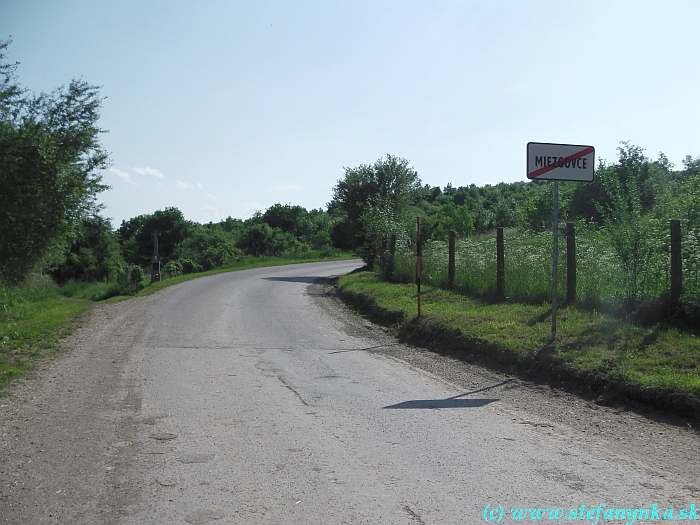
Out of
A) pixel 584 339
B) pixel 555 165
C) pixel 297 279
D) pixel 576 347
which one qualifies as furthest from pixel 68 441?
pixel 297 279

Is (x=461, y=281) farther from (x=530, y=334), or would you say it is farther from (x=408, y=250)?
(x=530, y=334)

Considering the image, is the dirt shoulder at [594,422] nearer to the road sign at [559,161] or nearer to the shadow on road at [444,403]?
the shadow on road at [444,403]

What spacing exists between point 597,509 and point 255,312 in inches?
529

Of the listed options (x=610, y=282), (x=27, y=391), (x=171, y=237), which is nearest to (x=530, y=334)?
(x=610, y=282)

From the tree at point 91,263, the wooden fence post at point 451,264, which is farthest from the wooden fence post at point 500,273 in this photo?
the tree at point 91,263

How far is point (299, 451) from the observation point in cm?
563

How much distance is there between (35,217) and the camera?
13156 millimetres

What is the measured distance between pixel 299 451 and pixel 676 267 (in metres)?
6.73

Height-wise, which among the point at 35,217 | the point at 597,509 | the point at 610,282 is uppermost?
the point at 35,217

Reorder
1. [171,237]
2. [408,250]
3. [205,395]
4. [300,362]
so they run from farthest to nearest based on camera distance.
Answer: [171,237], [408,250], [300,362], [205,395]

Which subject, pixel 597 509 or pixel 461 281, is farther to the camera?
pixel 461 281

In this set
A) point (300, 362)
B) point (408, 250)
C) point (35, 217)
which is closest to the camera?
point (300, 362)

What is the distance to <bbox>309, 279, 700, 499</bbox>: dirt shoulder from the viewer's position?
5453 millimetres

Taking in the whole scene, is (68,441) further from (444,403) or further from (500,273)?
(500,273)
